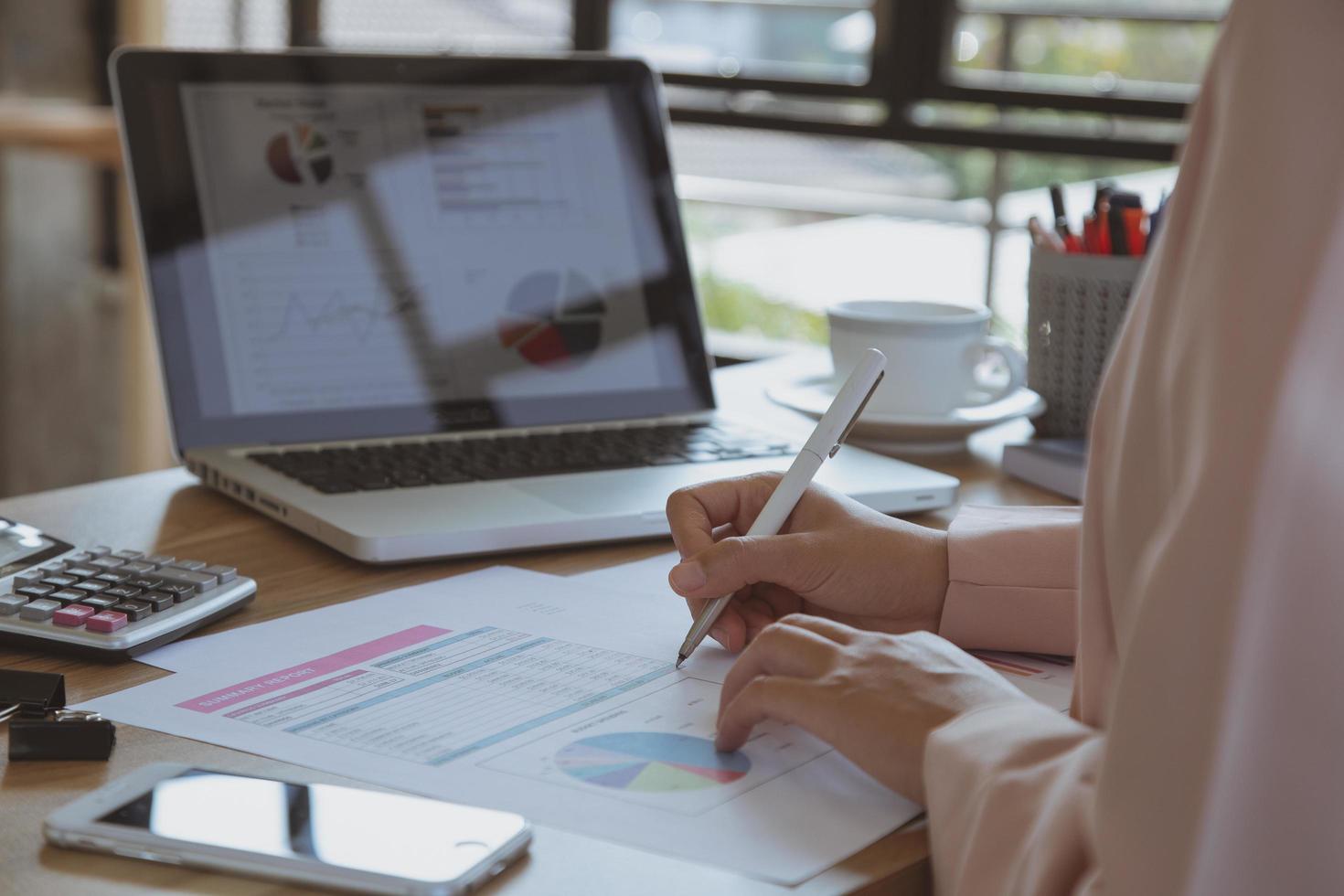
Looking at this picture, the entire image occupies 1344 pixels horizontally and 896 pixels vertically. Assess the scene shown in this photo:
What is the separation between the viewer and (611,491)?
0.97 metres

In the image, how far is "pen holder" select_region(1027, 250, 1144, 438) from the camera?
1142 mm

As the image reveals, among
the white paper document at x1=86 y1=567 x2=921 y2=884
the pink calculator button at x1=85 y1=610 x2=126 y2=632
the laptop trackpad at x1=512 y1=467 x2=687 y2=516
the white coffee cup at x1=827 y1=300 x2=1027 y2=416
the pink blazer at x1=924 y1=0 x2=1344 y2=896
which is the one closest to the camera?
the pink blazer at x1=924 y1=0 x2=1344 y2=896

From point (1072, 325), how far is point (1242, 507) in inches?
30.5

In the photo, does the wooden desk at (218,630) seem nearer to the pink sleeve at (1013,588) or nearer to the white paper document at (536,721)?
the white paper document at (536,721)

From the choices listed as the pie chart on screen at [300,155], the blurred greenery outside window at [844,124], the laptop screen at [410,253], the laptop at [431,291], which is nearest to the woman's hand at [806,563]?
the laptop at [431,291]

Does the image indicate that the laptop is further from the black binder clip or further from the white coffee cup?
the black binder clip

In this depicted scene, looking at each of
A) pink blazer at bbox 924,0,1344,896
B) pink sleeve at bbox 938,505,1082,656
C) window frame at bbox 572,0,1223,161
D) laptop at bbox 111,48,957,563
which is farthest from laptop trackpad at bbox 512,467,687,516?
window frame at bbox 572,0,1223,161

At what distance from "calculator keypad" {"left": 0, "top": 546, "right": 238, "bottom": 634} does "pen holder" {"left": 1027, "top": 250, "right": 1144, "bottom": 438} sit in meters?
0.71

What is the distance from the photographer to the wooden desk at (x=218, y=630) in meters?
0.50

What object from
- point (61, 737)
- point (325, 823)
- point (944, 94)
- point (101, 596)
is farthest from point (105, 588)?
point (944, 94)

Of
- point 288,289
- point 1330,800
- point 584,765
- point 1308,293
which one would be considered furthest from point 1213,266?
point 288,289

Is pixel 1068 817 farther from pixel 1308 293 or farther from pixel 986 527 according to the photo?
pixel 986 527

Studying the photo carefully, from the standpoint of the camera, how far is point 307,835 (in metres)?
0.50

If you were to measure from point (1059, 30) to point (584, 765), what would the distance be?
6.49 feet
